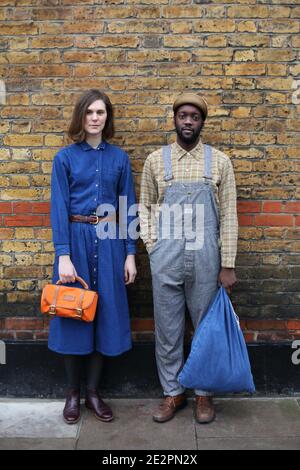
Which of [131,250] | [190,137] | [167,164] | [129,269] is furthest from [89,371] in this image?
[190,137]

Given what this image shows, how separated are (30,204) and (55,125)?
0.57 meters

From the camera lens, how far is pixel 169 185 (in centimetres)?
355

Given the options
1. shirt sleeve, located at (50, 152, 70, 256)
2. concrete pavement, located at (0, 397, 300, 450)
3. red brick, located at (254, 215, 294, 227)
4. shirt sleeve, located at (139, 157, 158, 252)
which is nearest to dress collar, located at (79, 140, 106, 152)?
shirt sleeve, located at (50, 152, 70, 256)

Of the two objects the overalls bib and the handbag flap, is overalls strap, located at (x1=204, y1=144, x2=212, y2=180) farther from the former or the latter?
the handbag flap

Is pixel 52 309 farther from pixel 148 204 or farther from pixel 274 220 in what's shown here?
pixel 274 220

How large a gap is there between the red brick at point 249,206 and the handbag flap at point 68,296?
1186 mm

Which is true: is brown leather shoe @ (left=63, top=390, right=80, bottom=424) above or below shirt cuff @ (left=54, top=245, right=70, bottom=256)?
below

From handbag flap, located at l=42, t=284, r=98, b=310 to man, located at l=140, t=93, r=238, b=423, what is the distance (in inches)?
17.4

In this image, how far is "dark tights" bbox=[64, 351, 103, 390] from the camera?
3795mm

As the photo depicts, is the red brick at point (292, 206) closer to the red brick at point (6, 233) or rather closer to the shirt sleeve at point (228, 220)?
the shirt sleeve at point (228, 220)

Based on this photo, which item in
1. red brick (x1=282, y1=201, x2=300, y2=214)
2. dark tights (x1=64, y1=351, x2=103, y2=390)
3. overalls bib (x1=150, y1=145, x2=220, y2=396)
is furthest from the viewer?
red brick (x1=282, y1=201, x2=300, y2=214)

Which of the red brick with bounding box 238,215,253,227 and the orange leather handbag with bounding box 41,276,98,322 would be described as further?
the red brick with bounding box 238,215,253,227

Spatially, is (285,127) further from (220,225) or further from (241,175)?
(220,225)
